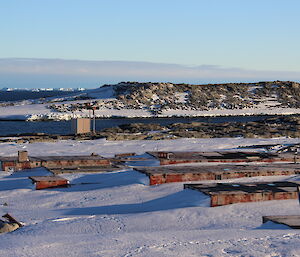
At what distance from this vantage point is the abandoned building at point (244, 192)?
59.9 feet

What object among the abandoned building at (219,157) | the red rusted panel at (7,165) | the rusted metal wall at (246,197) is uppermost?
the rusted metal wall at (246,197)

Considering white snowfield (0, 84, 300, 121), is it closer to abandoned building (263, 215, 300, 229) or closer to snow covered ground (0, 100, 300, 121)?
snow covered ground (0, 100, 300, 121)

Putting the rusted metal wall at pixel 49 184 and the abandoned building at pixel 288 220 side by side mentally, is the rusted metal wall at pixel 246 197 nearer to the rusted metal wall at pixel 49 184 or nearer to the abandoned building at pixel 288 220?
the abandoned building at pixel 288 220

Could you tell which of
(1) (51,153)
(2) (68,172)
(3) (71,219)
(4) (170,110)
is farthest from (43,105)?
(3) (71,219)

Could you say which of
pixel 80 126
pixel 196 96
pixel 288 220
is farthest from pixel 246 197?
pixel 196 96

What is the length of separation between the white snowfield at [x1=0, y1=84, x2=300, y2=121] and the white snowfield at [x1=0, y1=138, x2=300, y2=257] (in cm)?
7310

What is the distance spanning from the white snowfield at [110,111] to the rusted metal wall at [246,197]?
81.1m

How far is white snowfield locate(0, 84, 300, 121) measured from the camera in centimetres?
9994

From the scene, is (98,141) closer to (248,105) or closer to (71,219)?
(71,219)

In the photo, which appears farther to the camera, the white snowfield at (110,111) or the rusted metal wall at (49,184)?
the white snowfield at (110,111)

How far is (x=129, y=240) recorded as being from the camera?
43.6ft

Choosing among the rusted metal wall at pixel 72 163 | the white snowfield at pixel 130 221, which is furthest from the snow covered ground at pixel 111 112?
the white snowfield at pixel 130 221

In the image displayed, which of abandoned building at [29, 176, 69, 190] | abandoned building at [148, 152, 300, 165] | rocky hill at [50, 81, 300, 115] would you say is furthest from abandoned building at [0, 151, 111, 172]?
rocky hill at [50, 81, 300, 115]

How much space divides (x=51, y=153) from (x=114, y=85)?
95078 millimetres
